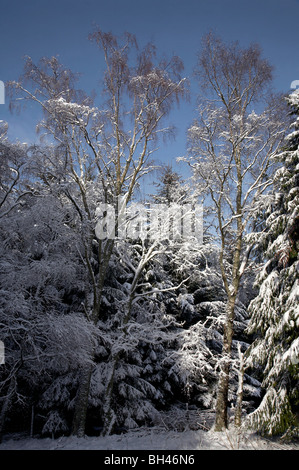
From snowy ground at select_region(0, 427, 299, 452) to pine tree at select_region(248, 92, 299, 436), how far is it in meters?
0.66

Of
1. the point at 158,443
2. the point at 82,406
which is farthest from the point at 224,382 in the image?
the point at 82,406

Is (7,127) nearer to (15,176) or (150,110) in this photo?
(15,176)

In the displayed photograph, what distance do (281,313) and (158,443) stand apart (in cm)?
494

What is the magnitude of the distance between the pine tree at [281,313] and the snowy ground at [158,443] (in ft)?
2.17

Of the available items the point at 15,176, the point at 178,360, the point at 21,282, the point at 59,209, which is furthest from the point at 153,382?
the point at 15,176

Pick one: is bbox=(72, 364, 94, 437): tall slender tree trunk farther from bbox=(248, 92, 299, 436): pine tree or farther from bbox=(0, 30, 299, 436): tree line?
bbox=(248, 92, 299, 436): pine tree

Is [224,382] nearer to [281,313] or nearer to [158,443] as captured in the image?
[158,443]

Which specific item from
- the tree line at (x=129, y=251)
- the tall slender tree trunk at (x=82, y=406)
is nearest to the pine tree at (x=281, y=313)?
the tree line at (x=129, y=251)

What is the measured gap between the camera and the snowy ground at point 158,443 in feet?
22.9

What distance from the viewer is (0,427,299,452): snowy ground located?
22.9ft

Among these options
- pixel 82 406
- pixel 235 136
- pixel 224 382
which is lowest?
pixel 82 406

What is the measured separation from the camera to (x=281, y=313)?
24.5 feet

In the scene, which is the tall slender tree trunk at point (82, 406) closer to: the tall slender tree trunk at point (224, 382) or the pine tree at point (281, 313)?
the tall slender tree trunk at point (224, 382)

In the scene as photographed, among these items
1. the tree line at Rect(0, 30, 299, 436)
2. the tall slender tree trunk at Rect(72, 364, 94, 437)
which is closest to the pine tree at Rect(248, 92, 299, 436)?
the tree line at Rect(0, 30, 299, 436)
